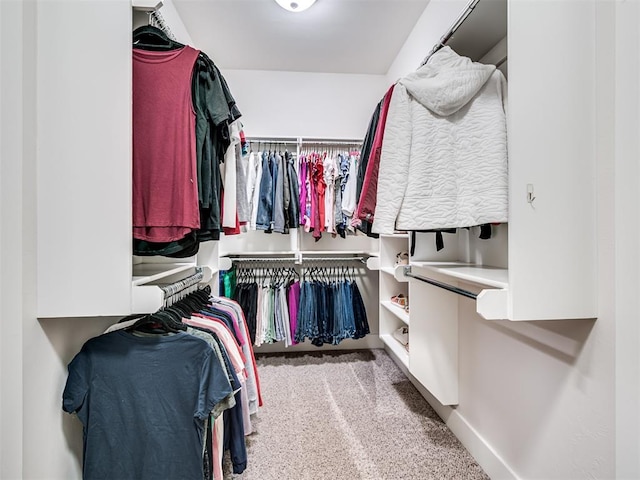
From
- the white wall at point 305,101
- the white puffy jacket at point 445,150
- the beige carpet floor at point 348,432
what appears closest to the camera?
the white puffy jacket at point 445,150

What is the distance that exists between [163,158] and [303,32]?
1994mm

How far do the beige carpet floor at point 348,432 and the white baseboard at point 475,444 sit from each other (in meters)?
0.04

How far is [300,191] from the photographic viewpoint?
2.93m

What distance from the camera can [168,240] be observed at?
3.73ft

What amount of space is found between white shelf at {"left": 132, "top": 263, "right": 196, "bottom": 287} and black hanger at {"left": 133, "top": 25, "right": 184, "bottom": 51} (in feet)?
2.86

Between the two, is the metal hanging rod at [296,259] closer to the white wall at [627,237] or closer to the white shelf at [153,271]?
the white shelf at [153,271]

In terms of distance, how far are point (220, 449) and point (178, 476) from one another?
22 cm

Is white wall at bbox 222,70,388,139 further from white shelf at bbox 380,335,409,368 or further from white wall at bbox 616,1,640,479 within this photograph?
white wall at bbox 616,1,640,479

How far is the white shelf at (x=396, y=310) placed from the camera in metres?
2.18

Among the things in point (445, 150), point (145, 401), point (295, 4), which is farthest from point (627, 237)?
point (295, 4)

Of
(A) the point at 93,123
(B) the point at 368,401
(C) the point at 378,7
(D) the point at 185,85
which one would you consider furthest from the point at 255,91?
(B) the point at 368,401

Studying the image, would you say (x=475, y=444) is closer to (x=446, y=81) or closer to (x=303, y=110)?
(x=446, y=81)

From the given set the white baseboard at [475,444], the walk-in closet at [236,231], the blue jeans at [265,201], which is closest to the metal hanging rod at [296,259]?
the blue jeans at [265,201]

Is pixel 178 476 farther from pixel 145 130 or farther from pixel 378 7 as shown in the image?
pixel 378 7
